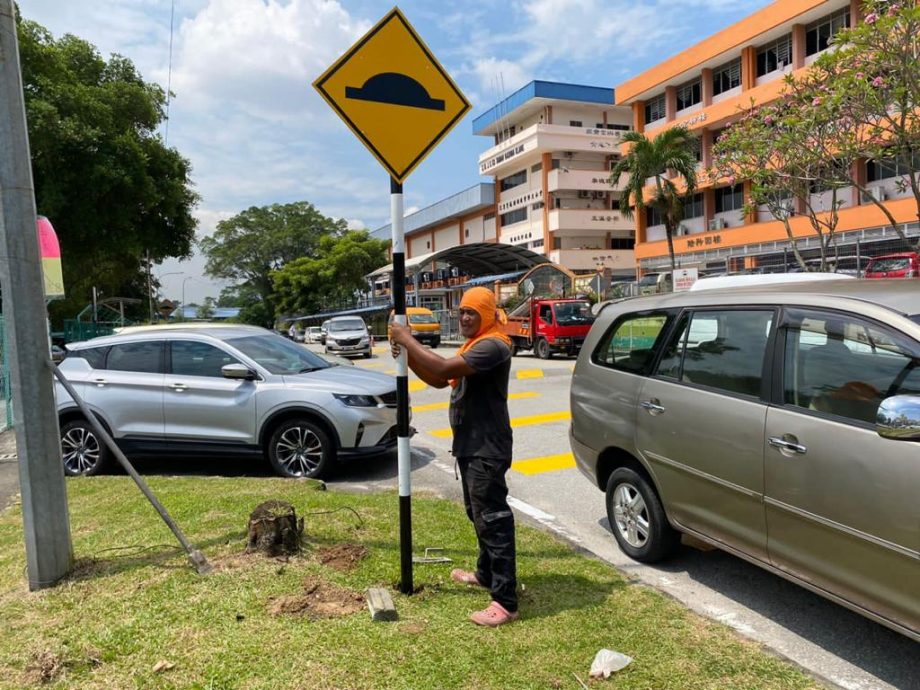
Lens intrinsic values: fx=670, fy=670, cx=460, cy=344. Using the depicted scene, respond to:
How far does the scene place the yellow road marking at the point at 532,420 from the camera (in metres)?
9.98

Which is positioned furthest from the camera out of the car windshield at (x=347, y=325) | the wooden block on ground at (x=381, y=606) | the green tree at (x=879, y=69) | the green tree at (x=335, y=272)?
the green tree at (x=335, y=272)

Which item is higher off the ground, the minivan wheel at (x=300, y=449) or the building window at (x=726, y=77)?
the building window at (x=726, y=77)

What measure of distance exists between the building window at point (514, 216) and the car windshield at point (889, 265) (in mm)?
32627

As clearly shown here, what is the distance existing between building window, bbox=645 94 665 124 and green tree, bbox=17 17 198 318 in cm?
2699

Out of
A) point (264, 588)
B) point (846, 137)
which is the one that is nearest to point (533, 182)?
point (846, 137)

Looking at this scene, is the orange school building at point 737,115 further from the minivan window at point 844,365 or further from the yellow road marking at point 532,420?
the minivan window at point 844,365

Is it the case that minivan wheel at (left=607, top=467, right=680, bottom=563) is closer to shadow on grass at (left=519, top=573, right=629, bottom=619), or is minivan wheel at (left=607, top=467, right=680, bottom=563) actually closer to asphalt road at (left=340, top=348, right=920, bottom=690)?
asphalt road at (left=340, top=348, right=920, bottom=690)

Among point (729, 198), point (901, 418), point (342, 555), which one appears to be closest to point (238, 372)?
point (342, 555)

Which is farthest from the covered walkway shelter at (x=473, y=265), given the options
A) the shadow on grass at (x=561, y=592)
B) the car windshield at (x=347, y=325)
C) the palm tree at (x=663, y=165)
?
the shadow on grass at (x=561, y=592)

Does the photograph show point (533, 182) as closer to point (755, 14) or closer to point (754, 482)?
point (755, 14)

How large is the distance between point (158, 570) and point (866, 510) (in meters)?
3.70

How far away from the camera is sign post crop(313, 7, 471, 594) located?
3.42m

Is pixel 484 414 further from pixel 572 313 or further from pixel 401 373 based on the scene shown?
pixel 572 313

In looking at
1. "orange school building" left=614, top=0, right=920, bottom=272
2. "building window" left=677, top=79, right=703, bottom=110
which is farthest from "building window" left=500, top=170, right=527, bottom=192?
"building window" left=677, top=79, right=703, bottom=110
